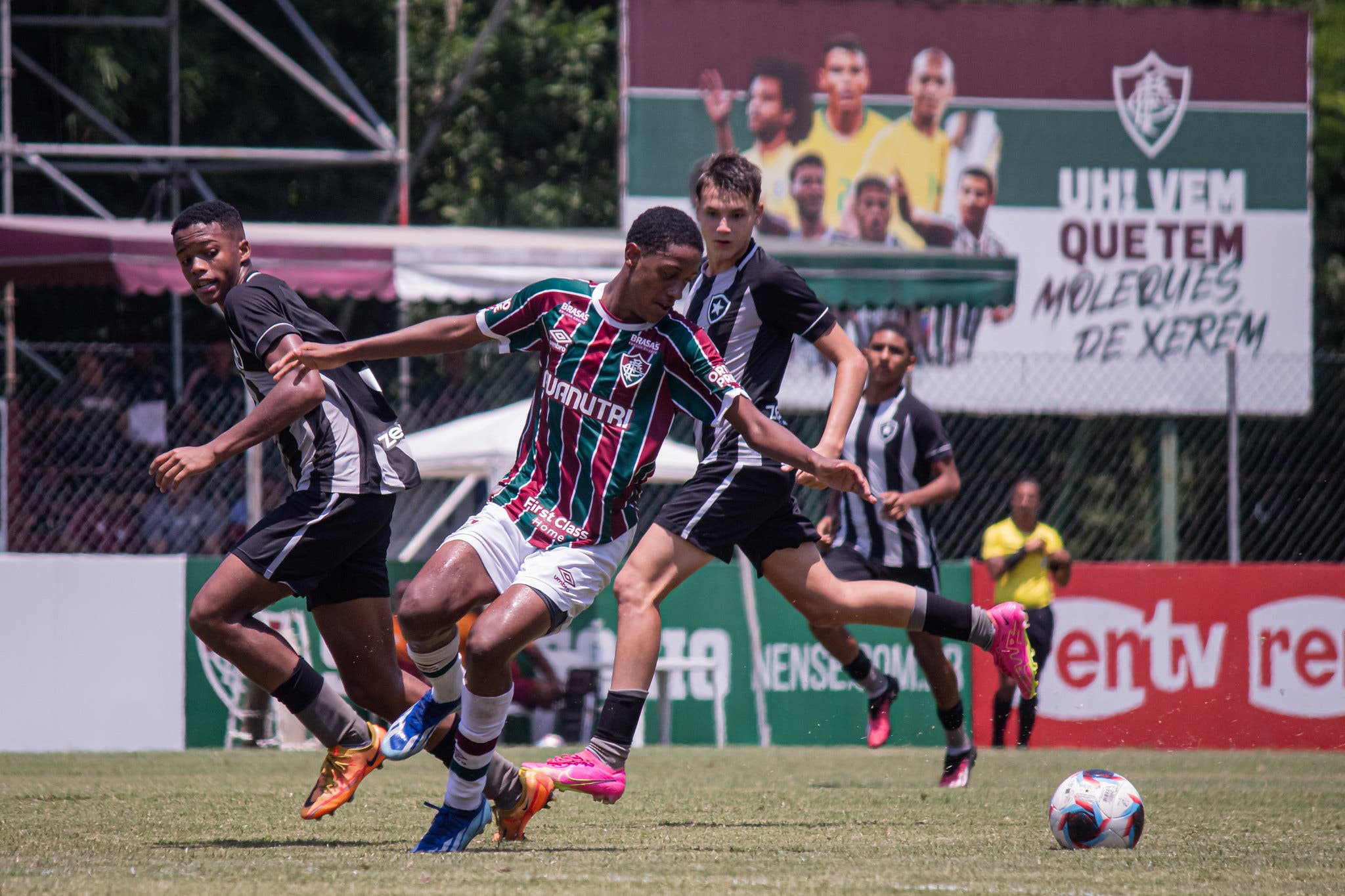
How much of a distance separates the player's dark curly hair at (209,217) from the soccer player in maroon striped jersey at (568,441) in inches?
35.8

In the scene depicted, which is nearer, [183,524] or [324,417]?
[324,417]

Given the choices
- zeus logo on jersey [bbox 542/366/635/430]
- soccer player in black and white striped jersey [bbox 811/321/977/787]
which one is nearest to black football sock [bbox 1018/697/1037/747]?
soccer player in black and white striped jersey [bbox 811/321/977/787]

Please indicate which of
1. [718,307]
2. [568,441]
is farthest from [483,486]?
[568,441]

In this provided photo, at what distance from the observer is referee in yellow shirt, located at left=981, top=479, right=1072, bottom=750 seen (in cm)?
1098

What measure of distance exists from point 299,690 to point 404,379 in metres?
7.99

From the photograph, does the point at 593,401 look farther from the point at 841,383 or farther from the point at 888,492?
the point at 888,492

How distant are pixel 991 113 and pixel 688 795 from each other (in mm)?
12304

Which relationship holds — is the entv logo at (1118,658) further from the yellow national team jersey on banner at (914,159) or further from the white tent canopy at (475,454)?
the yellow national team jersey on banner at (914,159)

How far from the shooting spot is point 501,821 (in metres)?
5.22

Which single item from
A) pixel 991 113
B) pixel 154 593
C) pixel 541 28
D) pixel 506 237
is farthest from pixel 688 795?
pixel 541 28

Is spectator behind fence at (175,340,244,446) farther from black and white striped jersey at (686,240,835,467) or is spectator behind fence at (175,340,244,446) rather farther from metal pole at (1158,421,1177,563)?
metal pole at (1158,421,1177,563)

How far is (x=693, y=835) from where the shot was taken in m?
5.44

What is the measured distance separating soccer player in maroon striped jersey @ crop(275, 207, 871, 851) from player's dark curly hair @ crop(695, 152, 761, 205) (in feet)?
2.84

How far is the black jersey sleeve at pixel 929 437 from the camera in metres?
8.34
